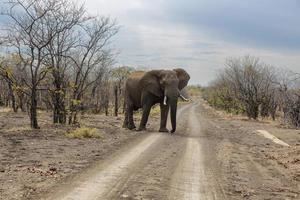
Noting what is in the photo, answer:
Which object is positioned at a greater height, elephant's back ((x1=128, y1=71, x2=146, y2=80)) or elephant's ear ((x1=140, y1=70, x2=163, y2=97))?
elephant's back ((x1=128, y1=71, x2=146, y2=80))

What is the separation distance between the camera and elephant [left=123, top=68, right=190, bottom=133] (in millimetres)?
25391

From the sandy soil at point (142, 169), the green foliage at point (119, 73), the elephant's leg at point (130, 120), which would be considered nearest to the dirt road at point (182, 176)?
the sandy soil at point (142, 169)

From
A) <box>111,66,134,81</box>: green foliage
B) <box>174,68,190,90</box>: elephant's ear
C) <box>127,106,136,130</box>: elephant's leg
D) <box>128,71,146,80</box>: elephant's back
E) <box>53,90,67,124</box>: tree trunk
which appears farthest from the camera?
<box>111,66,134,81</box>: green foliage

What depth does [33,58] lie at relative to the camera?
2362 centimetres

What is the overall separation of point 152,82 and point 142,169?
1398 cm

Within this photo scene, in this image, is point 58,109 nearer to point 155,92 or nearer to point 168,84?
point 155,92

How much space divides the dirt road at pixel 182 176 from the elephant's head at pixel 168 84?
6.91 metres

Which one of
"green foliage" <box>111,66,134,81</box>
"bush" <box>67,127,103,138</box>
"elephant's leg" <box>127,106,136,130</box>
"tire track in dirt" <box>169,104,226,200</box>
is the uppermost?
"green foliage" <box>111,66,134,81</box>

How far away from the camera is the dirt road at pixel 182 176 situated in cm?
986

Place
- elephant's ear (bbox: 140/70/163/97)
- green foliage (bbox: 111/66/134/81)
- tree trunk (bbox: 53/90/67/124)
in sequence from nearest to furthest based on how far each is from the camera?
elephant's ear (bbox: 140/70/163/97) → tree trunk (bbox: 53/90/67/124) → green foliage (bbox: 111/66/134/81)

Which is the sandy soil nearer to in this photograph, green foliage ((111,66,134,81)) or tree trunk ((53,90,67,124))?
tree trunk ((53,90,67,124))

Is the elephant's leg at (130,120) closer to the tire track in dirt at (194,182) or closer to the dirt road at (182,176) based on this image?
the dirt road at (182,176)

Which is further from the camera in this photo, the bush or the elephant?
the elephant

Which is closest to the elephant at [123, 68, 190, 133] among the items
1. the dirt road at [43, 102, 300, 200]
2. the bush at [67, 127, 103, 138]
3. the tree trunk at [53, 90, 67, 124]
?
the tree trunk at [53, 90, 67, 124]
